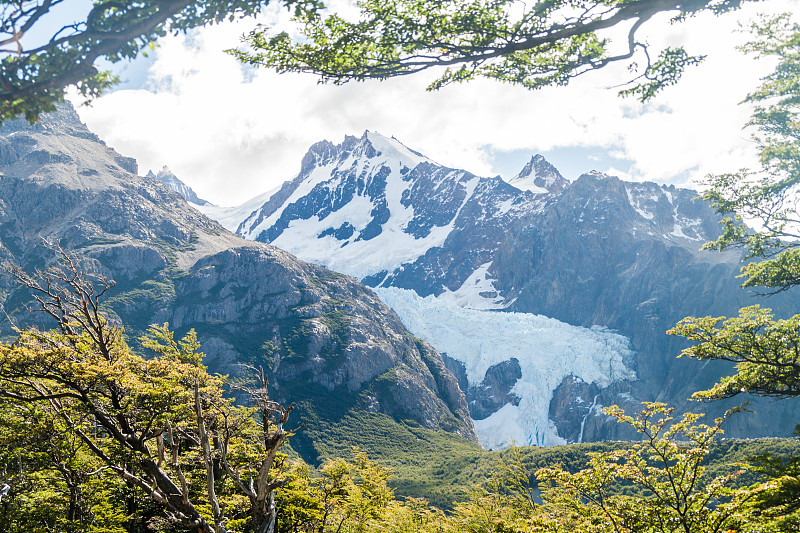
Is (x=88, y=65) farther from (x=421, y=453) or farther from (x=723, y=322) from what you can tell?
(x=421, y=453)

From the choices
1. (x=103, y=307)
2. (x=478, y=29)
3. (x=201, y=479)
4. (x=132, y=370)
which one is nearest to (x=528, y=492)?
(x=201, y=479)

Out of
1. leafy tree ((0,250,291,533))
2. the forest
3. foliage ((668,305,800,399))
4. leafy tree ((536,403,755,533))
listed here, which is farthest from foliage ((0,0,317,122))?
foliage ((668,305,800,399))

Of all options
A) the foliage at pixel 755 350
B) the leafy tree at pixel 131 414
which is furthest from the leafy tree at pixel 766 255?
the leafy tree at pixel 131 414

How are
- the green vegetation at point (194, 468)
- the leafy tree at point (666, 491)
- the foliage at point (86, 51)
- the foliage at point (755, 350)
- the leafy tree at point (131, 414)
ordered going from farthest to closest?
the foliage at point (755, 350) → the leafy tree at point (131, 414) → the green vegetation at point (194, 468) → the leafy tree at point (666, 491) → the foliage at point (86, 51)

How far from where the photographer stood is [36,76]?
19.2 feet

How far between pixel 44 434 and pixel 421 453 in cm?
19140

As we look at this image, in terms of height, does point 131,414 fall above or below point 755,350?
below

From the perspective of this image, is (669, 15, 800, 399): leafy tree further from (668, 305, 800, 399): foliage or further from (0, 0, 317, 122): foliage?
(0, 0, 317, 122): foliage

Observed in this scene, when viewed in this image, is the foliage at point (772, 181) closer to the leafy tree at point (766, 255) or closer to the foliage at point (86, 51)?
the leafy tree at point (766, 255)

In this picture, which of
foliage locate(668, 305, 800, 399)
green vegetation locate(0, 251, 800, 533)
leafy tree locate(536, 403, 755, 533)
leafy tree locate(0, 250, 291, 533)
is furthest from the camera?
foliage locate(668, 305, 800, 399)

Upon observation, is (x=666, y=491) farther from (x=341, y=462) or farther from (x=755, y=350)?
(x=341, y=462)

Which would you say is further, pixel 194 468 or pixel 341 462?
pixel 341 462

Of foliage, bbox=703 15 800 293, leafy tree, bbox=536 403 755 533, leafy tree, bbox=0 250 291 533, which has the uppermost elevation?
foliage, bbox=703 15 800 293

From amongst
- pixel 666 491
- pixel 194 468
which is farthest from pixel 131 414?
pixel 666 491
